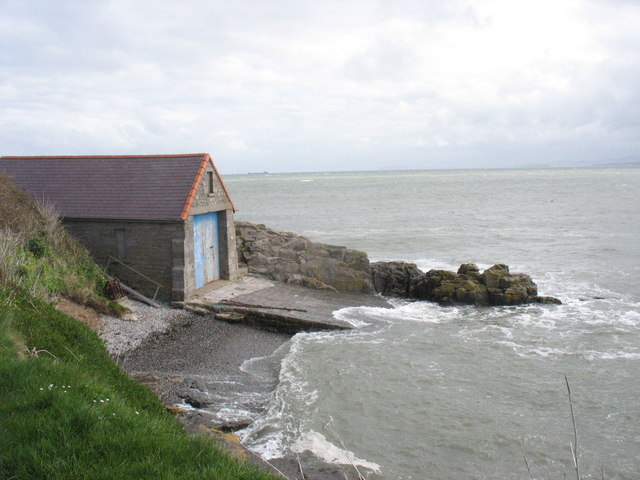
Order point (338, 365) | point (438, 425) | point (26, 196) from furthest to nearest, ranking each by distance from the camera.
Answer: point (26, 196) < point (338, 365) < point (438, 425)

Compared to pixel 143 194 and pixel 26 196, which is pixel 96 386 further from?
pixel 26 196

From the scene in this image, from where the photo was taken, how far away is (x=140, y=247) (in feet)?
59.6

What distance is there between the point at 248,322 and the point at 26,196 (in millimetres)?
8563

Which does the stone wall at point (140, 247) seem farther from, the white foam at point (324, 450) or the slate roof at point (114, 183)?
the white foam at point (324, 450)

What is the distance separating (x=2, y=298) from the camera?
33.7ft

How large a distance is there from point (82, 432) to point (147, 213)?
41.6 ft

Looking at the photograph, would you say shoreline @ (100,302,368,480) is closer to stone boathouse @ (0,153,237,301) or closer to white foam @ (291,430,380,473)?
white foam @ (291,430,380,473)

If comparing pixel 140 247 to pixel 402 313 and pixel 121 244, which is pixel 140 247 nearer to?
pixel 121 244

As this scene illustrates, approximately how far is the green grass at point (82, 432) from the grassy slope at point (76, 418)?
0.01 m

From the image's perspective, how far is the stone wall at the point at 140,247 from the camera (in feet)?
58.1

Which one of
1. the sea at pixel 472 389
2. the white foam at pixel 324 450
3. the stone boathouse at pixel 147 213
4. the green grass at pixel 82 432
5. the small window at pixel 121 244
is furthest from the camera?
the small window at pixel 121 244

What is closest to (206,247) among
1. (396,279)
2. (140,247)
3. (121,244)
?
(140,247)

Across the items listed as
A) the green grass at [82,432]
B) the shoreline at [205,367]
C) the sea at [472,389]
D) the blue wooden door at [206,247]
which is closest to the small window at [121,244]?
the shoreline at [205,367]

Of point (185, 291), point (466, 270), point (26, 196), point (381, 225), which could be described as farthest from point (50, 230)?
point (381, 225)
